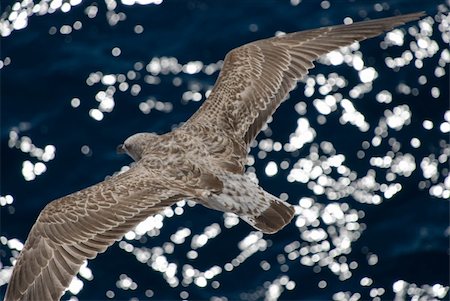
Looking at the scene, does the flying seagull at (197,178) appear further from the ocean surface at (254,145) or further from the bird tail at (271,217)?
the ocean surface at (254,145)

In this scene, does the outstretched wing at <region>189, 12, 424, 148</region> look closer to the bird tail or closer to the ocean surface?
the bird tail

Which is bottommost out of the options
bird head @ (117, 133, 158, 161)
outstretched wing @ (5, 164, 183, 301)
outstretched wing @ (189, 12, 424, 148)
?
outstretched wing @ (5, 164, 183, 301)

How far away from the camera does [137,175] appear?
11.4m

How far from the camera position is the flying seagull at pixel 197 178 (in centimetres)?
1061

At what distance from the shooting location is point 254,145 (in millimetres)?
14531

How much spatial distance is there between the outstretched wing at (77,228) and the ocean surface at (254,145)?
2.47 metres

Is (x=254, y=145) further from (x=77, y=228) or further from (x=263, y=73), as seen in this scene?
(x=77, y=228)

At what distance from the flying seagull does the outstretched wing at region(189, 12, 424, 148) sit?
0.01 m

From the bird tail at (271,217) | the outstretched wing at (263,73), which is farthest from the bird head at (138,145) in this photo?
the bird tail at (271,217)

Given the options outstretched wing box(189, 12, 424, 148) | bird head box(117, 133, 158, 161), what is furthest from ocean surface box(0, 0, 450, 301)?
outstretched wing box(189, 12, 424, 148)

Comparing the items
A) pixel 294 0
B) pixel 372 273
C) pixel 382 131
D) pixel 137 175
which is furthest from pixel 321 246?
pixel 294 0

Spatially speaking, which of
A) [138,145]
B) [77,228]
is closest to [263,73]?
[138,145]

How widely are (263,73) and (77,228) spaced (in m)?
3.39

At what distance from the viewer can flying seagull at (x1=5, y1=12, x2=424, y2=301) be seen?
10609 mm
